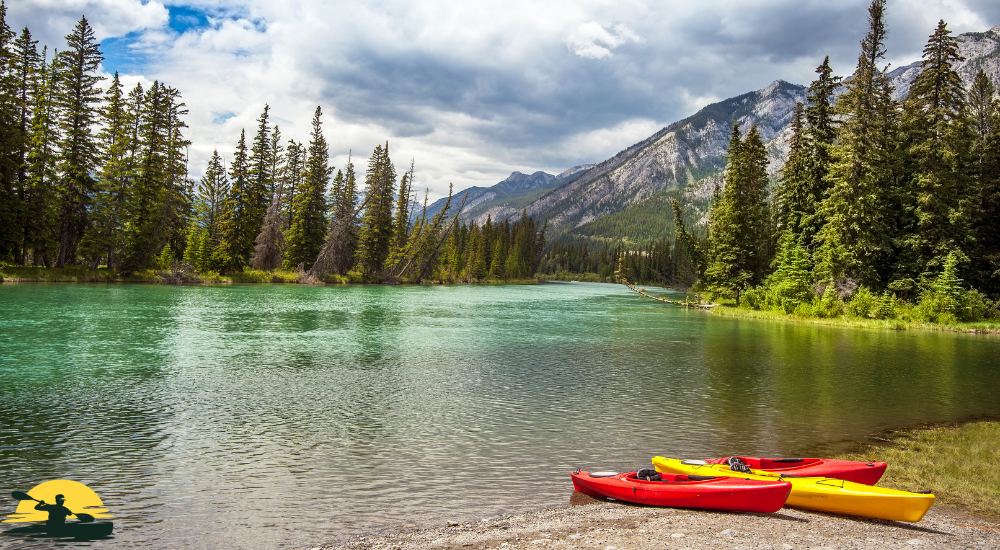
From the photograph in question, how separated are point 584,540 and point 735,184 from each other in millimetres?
57358

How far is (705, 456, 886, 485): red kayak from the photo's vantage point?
9.00 m

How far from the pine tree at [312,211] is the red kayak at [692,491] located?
8129 cm

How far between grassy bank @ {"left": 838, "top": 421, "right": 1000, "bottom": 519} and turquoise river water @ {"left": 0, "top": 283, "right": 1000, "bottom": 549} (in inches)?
40.7

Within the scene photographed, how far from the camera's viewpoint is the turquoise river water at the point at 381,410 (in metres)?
9.02

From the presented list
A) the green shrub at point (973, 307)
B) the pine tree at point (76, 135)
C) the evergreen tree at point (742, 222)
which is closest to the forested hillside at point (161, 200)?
the pine tree at point (76, 135)

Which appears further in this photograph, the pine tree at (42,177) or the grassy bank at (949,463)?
the pine tree at (42,177)

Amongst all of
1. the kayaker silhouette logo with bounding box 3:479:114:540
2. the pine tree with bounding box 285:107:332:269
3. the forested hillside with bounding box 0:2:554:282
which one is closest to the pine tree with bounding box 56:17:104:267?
the forested hillside with bounding box 0:2:554:282

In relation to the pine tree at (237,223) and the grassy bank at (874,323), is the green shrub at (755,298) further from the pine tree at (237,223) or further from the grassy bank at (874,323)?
the pine tree at (237,223)

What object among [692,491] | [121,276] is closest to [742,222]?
[692,491]

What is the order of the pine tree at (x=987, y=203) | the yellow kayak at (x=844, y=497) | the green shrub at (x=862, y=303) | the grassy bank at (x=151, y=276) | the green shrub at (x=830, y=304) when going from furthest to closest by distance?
the grassy bank at (x=151, y=276) → the green shrub at (x=830, y=304) → the green shrub at (x=862, y=303) → the pine tree at (x=987, y=203) → the yellow kayak at (x=844, y=497)

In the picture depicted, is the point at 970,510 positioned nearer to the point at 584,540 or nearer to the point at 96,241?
the point at 584,540

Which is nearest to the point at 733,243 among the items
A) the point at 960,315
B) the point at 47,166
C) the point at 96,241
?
the point at 960,315

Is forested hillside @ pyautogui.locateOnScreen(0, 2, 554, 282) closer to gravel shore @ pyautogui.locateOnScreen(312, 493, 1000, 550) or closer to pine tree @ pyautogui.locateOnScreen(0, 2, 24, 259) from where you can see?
pine tree @ pyautogui.locateOnScreen(0, 2, 24, 259)

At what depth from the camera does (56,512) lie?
8.00 metres
